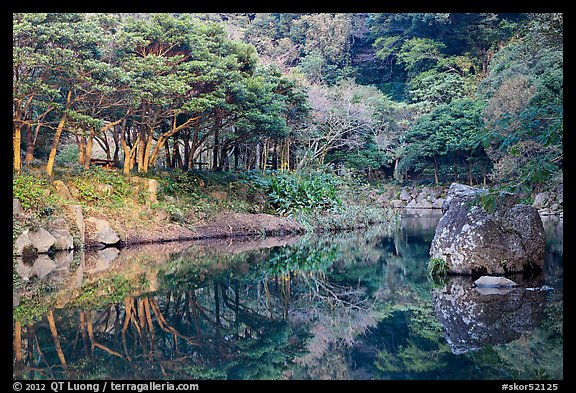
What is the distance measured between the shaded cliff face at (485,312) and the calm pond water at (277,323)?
12mm

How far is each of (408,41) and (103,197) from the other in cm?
3366

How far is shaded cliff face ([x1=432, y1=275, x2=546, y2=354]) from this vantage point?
14.9ft

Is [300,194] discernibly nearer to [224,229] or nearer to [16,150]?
[224,229]

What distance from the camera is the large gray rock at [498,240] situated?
24.9 feet

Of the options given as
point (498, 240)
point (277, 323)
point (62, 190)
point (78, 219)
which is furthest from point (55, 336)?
point (62, 190)

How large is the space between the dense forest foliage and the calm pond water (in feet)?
4.69

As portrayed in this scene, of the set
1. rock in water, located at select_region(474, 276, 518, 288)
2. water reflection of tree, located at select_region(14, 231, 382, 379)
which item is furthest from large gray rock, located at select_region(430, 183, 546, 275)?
water reflection of tree, located at select_region(14, 231, 382, 379)

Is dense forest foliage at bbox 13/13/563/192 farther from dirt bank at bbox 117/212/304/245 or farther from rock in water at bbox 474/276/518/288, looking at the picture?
dirt bank at bbox 117/212/304/245

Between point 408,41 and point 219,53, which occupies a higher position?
point 408,41

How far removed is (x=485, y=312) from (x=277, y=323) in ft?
7.03

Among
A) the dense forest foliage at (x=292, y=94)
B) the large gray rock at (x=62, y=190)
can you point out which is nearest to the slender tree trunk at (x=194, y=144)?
the dense forest foliage at (x=292, y=94)

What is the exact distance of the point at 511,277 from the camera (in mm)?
7438

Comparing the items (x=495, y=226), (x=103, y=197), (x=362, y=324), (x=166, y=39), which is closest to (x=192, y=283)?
(x=362, y=324)

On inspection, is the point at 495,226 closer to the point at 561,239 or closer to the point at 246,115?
the point at 561,239
